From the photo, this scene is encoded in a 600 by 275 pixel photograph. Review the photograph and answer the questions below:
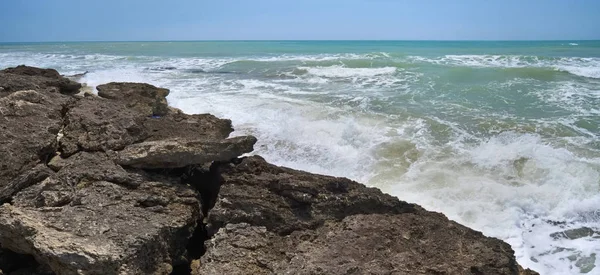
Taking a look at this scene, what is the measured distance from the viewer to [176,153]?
147 inches

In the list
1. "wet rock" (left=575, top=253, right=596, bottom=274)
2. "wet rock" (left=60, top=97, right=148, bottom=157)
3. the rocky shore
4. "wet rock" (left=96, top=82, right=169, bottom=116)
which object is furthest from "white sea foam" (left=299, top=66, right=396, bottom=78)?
the rocky shore

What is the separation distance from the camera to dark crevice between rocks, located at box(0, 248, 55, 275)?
3.03 metres

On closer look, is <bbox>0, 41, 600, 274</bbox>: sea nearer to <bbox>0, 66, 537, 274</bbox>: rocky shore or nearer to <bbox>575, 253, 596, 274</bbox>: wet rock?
<bbox>575, 253, 596, 274</bbox>: wet rock

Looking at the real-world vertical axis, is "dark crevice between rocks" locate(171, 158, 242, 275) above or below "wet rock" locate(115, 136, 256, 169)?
below

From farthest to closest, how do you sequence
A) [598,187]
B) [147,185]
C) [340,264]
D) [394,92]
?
[394,92] → [598,187] → [147,185] → [340,264]

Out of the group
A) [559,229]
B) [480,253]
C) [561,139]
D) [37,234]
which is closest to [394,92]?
[561,139]

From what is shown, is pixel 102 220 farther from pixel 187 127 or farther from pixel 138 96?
pixel 138 96

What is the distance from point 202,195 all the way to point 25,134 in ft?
5.95

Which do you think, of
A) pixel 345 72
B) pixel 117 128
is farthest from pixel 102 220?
pixel 345 72

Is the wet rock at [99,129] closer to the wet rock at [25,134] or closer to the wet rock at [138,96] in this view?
the wet rock at [25,134]

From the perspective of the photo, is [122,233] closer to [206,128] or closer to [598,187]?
[206,128]

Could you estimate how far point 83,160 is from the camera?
12.2ft

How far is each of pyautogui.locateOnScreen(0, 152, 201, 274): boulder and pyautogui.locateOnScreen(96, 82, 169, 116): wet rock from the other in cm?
266

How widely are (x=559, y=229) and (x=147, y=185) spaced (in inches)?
184
